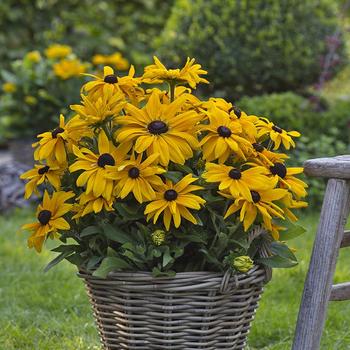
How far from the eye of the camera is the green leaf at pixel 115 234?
180 cm

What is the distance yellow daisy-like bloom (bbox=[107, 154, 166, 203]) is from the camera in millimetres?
1751

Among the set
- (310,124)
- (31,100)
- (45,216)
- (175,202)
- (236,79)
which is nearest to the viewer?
(175,202)

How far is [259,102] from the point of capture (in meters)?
4.88

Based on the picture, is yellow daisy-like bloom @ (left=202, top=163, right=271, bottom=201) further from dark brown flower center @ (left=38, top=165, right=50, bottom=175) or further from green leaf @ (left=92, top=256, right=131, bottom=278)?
dark brown flower center @ (left=38, top=165, right=50, bottom=175)

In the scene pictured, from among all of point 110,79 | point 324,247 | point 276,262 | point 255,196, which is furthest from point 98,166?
point 324,247

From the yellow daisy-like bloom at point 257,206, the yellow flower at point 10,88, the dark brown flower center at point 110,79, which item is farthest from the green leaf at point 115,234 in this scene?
the yellow flower at point 10,88

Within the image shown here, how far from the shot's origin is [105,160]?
1.80m

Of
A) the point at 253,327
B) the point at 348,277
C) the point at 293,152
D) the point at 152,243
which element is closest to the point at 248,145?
the point at 152,243

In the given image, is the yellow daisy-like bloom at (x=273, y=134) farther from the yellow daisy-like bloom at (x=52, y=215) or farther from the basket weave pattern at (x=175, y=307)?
the yellow daisy-like bloom at (x=52, y=215)

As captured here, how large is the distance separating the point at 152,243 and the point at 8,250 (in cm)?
213

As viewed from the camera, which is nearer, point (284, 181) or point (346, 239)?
point (284, 181)

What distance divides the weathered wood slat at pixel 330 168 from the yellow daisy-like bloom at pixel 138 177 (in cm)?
42

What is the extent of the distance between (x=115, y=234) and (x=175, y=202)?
0.17m

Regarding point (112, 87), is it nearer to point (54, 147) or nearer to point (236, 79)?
point (54, 147)
